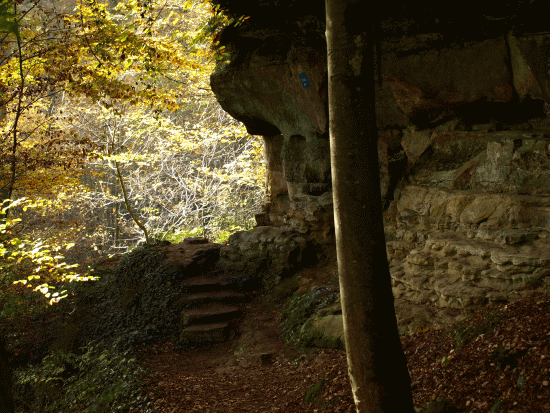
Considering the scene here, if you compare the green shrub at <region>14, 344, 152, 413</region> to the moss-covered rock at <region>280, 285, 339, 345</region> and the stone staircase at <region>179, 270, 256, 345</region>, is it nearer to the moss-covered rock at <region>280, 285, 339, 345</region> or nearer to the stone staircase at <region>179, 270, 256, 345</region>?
the stone staircase at <region>179, 270, 256, 345</region>

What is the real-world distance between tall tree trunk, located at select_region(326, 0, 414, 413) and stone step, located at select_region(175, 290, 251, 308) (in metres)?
6.76

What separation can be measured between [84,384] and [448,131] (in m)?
7.95

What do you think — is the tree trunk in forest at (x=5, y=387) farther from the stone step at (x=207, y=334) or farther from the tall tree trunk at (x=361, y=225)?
the tall tree trunk at (x=361, y=225)

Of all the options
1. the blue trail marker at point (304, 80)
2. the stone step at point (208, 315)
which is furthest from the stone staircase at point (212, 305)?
the blue trail marker at point (304, 80)

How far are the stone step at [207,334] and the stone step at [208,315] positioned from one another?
316 millimetres

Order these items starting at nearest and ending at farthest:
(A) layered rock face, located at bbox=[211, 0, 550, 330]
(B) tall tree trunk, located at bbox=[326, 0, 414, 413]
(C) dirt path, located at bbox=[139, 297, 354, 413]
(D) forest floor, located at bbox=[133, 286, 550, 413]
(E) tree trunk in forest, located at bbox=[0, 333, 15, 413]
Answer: (B) tall tree trunk, located at bbox=[326, 0, 414, 413] → (D) forest floor, located at bbox=[133, 286, 550, 413] → (E) tree trunk in forest, located at bbox=[0, 333, 15, 413] → (C) dirt path, located at bbox=[139, 297, 354, 413] → (A) layered rock face, located at bbox=[211, 0, 550, 330]

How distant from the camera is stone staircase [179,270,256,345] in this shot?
8562 millimetres

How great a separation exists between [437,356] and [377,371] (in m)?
1.86

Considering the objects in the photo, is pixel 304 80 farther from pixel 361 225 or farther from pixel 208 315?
pixel 361 225

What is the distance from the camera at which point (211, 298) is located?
975 centimetres

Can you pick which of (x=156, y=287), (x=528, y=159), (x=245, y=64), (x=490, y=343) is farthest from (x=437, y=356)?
(x=245, y=64)

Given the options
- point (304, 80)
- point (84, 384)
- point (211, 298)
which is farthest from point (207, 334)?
point (304, 80)

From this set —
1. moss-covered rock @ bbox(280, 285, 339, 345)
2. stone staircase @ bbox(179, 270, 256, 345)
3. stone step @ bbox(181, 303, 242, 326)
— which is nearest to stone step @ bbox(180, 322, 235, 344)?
stone staircase @ bbox(179, 270, 256, 345)

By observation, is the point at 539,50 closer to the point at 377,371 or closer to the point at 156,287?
the point at 377,371
